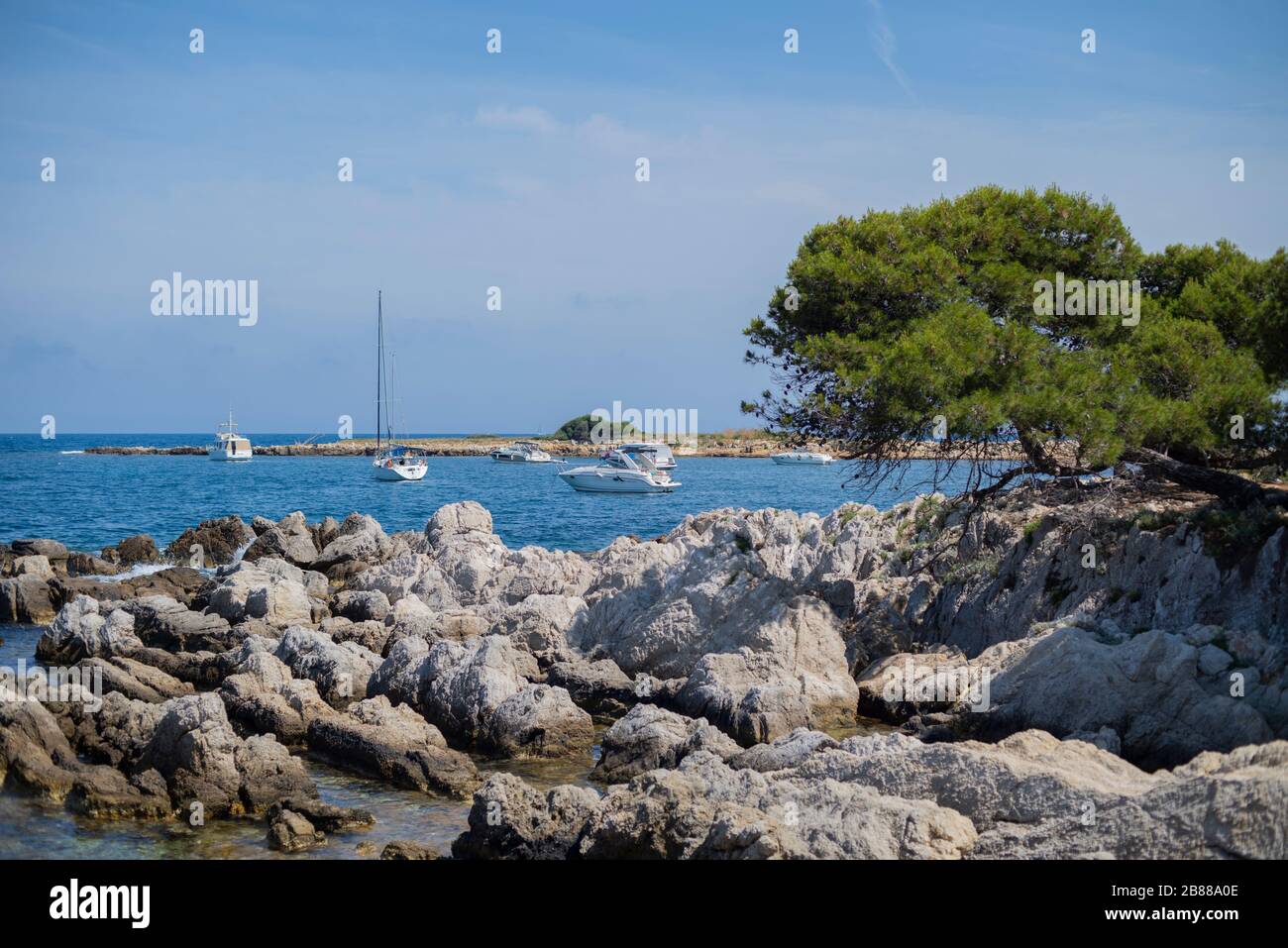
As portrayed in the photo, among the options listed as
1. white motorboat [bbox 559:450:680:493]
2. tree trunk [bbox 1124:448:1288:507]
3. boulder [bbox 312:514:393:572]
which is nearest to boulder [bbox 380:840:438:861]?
tree trunk [bbox 1124:448:1288:507]

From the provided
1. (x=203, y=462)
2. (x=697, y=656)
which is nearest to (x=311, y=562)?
(x=697, y=656)

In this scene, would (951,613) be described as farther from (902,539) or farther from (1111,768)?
(1111,768)

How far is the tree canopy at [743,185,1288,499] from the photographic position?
16.3 meters

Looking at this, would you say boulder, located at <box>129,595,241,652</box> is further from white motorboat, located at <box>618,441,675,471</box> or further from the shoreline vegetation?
the shoreline vegetation

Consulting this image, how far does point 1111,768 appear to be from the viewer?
11281mm

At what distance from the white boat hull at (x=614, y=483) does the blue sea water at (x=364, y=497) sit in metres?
0.54

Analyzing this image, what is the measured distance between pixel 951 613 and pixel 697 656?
14.3 feet

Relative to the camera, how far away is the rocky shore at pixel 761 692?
1041cm

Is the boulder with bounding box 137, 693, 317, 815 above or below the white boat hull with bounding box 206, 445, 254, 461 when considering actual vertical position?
below

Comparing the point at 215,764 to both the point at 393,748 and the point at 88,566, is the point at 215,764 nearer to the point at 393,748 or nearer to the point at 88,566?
the point at 393,748

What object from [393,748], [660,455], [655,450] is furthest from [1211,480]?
[655,450]

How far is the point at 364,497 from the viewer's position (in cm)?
7056

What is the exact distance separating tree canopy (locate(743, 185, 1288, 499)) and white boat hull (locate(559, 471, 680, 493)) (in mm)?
49967

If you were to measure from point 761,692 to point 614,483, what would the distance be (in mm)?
55918
